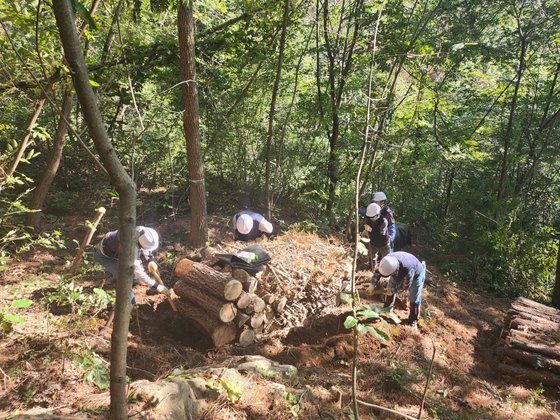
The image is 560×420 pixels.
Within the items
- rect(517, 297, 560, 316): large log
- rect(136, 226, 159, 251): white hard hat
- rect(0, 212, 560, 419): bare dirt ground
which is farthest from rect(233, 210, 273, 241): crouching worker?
rect(517, 297, 560, 316): large log

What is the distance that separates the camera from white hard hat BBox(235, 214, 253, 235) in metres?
6.24

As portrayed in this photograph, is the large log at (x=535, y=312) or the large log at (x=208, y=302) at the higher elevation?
the large log at (x=208, y=302)

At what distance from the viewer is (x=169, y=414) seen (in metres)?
2.58

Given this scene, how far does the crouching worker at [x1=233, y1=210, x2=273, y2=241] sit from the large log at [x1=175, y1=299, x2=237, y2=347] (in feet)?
5.33

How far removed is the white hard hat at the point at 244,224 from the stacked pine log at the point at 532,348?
4.42 metres

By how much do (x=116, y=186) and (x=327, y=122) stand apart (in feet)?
25.1

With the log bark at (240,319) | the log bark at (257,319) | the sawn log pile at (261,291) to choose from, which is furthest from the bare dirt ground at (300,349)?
the log bark at (240,319)

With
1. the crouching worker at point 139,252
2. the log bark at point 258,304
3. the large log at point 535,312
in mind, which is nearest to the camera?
the crouching worker at point 139,252

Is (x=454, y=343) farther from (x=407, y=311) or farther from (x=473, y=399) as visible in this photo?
(x=473, y=399)

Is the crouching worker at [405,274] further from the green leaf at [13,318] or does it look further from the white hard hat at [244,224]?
the green leaf at [13,318]

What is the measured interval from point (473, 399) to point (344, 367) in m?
1.67

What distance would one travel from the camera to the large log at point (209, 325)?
5.01 metres

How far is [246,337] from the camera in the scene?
5266mm

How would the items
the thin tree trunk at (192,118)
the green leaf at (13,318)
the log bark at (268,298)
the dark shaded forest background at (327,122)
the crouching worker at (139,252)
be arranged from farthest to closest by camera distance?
the dark shaded forest background at (327,122) → the thin tree trunk at (192,118) → the log bark at (268,298) → the crouching worker at (139,252) → the green leaf at (13,318)
